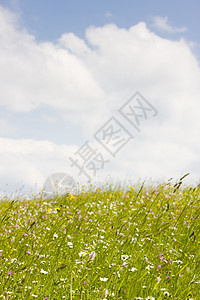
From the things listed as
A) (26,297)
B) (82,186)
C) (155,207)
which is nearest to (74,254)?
(26,297)

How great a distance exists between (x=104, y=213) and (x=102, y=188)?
3172 mm

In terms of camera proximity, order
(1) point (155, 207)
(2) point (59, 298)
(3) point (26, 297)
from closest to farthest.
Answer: (3) point (26, 297) < (2) point (59, 298) < (1) point (155, 207)

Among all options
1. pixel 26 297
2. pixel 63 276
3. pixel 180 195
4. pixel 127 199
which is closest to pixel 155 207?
pixel 127 199

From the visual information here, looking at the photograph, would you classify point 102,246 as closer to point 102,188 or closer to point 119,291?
point 119,291

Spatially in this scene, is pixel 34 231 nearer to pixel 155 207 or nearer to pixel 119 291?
pixel 119 291

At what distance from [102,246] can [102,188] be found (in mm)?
5398

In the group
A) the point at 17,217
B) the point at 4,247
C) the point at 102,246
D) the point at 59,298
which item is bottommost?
the point at 59,298

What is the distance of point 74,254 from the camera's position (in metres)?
4.39

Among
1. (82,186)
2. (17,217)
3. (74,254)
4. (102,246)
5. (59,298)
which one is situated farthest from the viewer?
(82,186)

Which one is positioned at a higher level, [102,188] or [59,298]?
[102,188]

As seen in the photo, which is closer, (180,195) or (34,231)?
(34,231)

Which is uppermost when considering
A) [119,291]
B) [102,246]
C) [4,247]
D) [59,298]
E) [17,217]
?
[17,217]

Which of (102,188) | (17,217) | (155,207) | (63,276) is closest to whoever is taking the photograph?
(63,276)

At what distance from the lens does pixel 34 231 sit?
5.34m
